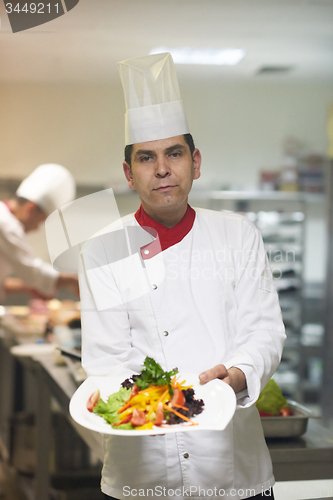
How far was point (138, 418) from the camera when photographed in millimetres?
990

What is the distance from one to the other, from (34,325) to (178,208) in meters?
0.79

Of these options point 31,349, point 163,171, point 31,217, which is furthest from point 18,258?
point 163,171

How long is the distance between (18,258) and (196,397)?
96cm

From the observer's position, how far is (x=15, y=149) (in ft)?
5.68

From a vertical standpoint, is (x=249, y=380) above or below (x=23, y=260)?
below

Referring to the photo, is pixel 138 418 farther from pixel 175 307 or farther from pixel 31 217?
pixel 31 217

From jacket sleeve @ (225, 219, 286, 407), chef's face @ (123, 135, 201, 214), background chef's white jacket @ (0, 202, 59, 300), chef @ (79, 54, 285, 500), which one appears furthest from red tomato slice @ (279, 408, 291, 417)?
background chef's white jacket @ (0, 202, 59, 300)

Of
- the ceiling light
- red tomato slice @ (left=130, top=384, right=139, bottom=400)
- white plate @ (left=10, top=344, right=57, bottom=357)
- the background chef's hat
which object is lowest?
white plate @ (left=10, top=344, right=57, bottom=357)

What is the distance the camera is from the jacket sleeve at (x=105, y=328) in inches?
50.1

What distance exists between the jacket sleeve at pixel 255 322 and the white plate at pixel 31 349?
92 cm

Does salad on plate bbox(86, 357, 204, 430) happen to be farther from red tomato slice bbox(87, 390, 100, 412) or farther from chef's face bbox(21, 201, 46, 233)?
chef's face bbox(21, 201, 46, 233)

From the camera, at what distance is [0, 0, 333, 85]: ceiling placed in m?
1.70

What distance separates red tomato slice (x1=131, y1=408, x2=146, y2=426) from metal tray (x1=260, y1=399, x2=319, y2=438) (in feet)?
2.33

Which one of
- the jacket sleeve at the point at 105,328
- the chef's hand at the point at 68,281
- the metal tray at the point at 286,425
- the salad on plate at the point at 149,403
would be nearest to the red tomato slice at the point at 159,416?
the salad on plate at the point at 149,403
